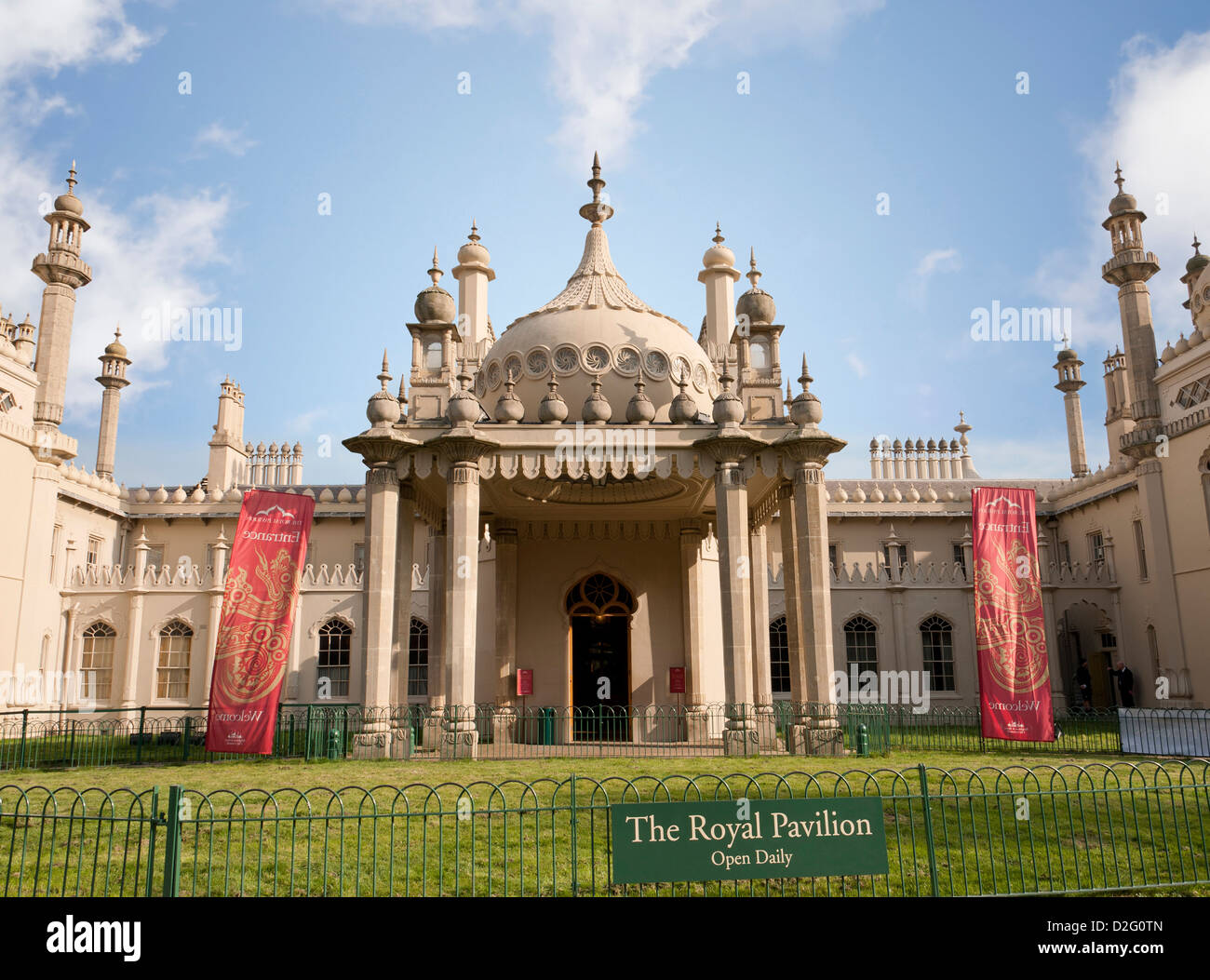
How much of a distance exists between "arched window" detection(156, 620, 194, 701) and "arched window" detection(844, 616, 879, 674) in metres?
25.7

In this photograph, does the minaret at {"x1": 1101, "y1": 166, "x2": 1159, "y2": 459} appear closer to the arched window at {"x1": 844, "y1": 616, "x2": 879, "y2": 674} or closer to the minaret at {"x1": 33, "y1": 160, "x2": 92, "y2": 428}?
the arched window at {"x1": 844, "y1": 616, "x2": 879, "y2": 674}

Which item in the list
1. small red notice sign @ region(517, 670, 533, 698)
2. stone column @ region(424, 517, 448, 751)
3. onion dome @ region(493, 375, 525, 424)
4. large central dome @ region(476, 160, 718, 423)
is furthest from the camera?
small red notice sign @ region(517, 670, 533, 698)

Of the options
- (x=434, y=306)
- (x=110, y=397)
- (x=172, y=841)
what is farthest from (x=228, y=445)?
Result: (x=172, y=841)

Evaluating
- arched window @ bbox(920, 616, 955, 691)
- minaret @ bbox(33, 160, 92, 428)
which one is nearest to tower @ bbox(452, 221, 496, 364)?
minaret @ bbox(33, 160, 92, 428)

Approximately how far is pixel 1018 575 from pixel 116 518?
121 feet

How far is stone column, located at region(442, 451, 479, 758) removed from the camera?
16.7 metres

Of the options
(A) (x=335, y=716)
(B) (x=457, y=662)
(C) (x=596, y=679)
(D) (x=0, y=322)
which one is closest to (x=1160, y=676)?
(C) (x=596, y=679)

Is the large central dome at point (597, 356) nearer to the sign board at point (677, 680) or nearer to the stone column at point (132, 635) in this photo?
the sign board at point (677, 680)

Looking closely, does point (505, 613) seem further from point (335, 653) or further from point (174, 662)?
point (174, 662)

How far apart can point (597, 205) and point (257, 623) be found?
1515cm

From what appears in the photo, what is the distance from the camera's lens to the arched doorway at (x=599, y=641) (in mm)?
23234

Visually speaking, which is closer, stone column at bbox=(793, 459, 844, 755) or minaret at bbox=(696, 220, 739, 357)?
stone column at bbox=(793, 459, 844, 755)

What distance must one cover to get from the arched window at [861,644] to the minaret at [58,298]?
3108 cm

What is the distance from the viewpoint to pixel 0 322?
30188 millimetres
